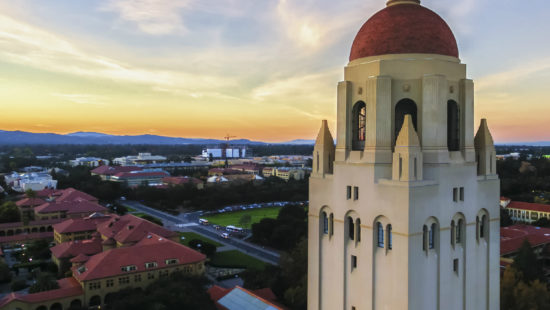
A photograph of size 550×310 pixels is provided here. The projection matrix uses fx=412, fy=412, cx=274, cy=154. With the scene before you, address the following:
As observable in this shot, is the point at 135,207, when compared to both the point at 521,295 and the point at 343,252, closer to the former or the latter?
the point at 521,295

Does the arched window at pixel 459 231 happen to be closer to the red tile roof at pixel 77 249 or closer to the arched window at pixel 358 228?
the arched window at pixel 358 228

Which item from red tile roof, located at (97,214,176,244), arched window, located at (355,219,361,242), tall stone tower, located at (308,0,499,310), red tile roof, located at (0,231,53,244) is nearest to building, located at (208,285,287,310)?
tall stone tower, located at (308,0,499,310)

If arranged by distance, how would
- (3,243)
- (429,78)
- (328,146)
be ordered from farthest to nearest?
(3,243) → (328,146) → (429,78)

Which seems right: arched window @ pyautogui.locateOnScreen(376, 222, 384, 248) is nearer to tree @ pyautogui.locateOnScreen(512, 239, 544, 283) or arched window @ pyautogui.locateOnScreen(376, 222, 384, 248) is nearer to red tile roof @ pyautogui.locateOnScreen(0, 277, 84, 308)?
tree @ pyautogui.locateOnScreen(512, 239, 544, 283)

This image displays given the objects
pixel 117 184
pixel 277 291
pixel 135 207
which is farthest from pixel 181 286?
pixel 117 184

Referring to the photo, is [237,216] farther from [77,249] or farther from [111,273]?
[111,273]
